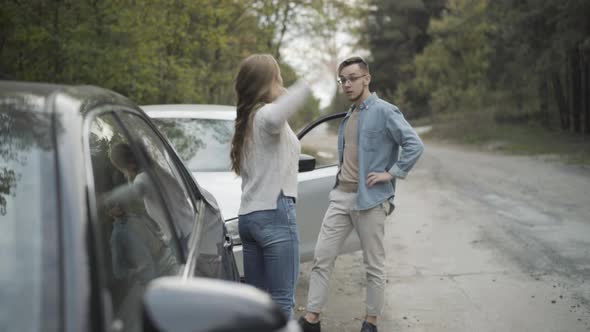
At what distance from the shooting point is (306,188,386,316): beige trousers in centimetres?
501

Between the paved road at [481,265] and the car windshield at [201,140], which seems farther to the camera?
the car windshield at [201,140]

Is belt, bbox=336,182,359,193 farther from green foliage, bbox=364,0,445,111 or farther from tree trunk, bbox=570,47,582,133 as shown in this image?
green foliage, bbox=364,0,445,111

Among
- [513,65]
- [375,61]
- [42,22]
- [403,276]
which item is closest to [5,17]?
[42,22]

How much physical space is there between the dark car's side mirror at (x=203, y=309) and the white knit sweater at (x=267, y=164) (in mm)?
2225

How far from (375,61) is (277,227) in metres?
51.7

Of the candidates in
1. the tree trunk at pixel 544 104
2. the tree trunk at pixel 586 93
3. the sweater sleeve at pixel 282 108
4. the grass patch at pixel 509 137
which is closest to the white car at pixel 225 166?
the sweater sleeve at pixel 282 108

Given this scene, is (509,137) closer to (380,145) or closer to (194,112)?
(194,112)

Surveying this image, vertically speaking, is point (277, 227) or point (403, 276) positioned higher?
point (277, 227)

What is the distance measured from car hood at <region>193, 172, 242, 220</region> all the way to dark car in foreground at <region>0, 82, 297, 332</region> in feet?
7.14

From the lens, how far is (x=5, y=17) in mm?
9953

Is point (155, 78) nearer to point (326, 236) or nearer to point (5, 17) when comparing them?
point (5, 17)

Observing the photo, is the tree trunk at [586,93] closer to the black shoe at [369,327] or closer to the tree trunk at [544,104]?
the tree trunk at [544,104]

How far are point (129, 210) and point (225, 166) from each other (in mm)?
3519

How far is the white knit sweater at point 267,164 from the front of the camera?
386cm
